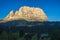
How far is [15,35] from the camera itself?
512 cm

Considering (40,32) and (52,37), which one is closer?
(52,37)

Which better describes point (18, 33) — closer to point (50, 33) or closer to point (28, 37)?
point (28, 37)

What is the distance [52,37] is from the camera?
5055 millimetres

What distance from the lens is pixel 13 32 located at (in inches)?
210

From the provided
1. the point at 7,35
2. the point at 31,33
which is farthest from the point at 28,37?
the point at 7,35

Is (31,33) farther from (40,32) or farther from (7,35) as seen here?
(7,35)

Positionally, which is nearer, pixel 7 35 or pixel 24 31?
pixel 7 35

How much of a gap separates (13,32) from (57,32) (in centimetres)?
112

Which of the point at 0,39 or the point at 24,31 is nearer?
the point at 0,39

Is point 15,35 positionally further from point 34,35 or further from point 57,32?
point 57,32

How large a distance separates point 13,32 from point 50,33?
3.09ft

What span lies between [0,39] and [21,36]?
0.52 metres

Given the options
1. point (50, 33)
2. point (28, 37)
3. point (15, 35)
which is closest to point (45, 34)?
point (50, 33)

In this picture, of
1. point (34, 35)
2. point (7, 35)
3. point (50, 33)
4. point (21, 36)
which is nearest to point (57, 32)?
point (50, 33)
